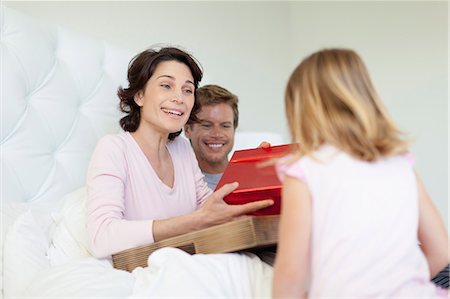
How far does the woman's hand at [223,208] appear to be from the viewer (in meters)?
0.97

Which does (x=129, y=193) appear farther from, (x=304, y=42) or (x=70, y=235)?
(x=304, y=42)

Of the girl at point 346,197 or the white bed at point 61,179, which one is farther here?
the white bed at point 61,179

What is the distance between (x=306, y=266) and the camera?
0.73 meters

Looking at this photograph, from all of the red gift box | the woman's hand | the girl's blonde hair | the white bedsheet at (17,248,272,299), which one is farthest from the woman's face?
the girl's blonde hair

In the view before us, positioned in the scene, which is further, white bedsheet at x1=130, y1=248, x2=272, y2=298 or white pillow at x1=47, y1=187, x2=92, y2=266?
white pillow at x1=47, y1=187, x2=92, y2=266

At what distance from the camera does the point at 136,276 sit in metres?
0.97

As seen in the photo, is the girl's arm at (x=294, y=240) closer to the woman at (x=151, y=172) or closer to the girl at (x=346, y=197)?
the girl at (x=346, y=197)

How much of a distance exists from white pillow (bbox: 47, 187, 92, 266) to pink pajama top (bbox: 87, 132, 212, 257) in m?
0.11

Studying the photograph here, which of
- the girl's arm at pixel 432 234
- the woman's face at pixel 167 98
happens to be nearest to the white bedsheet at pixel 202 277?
the girl's arm at pixel 432 234

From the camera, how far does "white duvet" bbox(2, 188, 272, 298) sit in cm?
84

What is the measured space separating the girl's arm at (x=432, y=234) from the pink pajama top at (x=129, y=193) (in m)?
0.54

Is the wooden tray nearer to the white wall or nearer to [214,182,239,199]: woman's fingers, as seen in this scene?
[214,182,239,199]: woman's fingers

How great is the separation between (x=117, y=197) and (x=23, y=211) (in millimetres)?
314

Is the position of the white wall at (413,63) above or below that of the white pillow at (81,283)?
above
